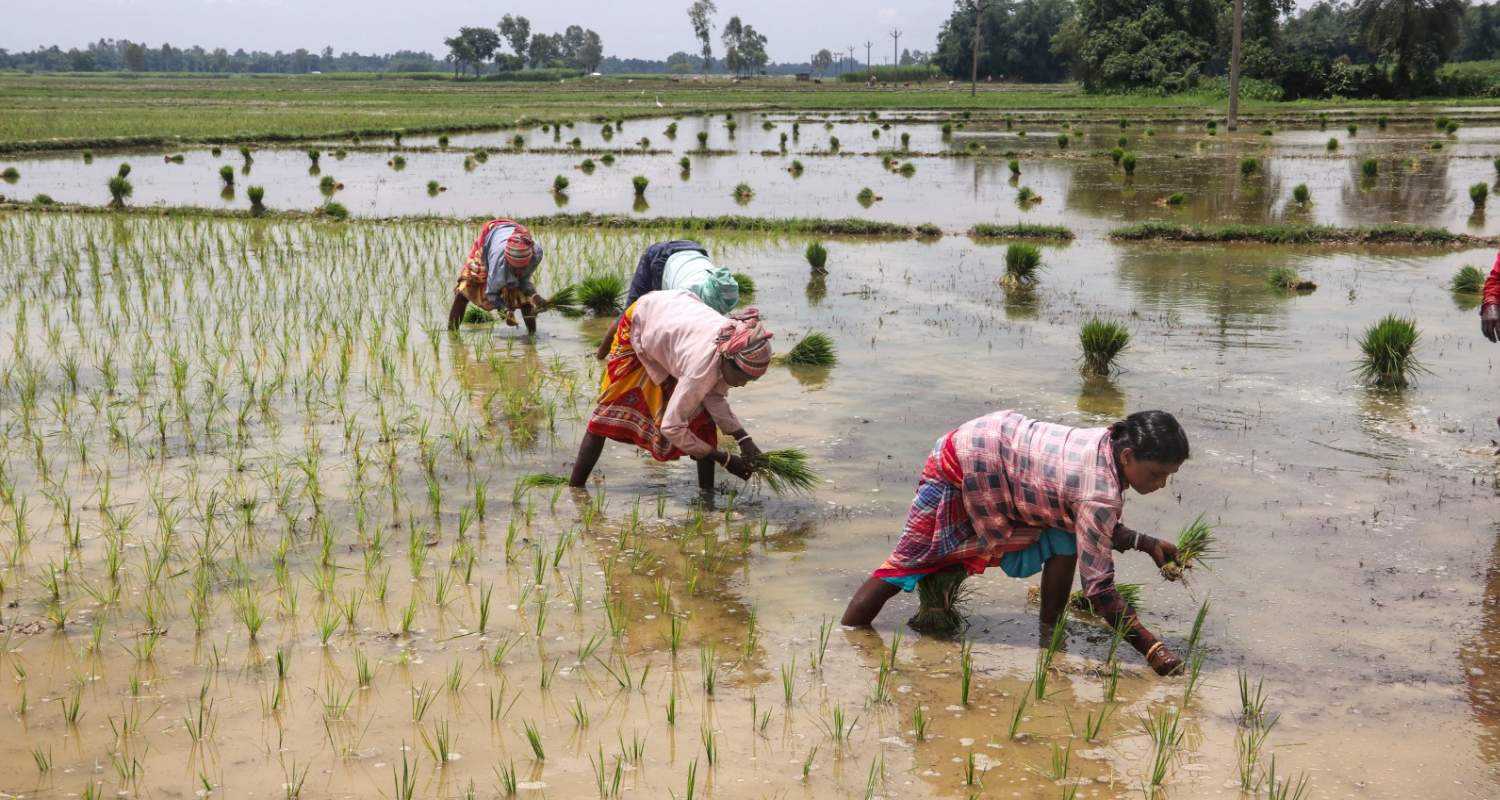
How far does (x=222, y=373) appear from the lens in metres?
6.48

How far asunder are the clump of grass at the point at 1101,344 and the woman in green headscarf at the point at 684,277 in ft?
7.87

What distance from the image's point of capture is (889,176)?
19188mm

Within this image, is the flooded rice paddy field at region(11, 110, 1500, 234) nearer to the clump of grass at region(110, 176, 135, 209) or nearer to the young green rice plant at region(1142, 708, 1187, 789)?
the clump of grass at region(110, 176, 135, 209)

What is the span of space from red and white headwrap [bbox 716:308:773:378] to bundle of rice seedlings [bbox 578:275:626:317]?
443 cm

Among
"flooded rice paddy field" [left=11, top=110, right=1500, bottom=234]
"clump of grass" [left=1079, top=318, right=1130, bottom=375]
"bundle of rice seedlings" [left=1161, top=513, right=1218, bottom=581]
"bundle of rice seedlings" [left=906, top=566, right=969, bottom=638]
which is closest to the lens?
"bundle of rice seedlings" [left=1161, top=513, right=1218, bottom=581]

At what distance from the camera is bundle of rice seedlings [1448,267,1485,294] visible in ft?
28.7

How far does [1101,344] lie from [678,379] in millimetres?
3037

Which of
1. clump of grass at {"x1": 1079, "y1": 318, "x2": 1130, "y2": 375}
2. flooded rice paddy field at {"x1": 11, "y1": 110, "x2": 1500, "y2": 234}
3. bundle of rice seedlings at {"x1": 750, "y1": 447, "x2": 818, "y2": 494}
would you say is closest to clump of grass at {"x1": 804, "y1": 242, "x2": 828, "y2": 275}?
clump of grass at {"x1": 1079, "y1": 318, "x2": 1130, "y2": 375}

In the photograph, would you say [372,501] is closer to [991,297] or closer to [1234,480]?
[1234,480]

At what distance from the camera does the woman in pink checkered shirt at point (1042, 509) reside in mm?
3178

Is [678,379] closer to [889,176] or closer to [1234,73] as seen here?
[889,176]

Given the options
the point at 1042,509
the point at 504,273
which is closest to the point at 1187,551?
the point at 1042,509

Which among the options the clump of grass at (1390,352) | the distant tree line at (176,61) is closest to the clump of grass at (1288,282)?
the clump of grass at (1390,352)

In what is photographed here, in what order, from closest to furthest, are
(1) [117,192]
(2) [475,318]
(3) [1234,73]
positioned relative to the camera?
(2) [475,318], (1) [117,192], (3) [1234,73]
